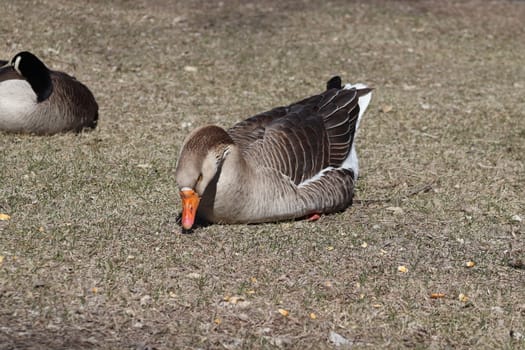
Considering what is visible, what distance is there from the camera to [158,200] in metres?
5.45

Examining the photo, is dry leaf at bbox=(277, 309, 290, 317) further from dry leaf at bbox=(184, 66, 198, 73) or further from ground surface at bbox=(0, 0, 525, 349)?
dry leaf at bbox=(184, 66, 198, 73)

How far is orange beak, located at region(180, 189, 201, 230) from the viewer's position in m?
4.44

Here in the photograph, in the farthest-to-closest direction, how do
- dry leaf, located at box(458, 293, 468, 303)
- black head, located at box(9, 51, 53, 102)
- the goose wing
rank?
black head, located at box(9, 51, 53, 102) < the goose wing < dry leaf, located at box(458, 293, 468, 303)

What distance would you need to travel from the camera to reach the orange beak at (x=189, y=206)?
444 centimetres

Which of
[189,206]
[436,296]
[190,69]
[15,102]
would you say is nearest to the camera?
[436,296]

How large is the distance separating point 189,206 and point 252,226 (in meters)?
0.63

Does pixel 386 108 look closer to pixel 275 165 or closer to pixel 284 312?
pixel 275 165

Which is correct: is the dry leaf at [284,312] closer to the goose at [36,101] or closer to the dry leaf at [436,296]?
the dry leaf at [436,296]

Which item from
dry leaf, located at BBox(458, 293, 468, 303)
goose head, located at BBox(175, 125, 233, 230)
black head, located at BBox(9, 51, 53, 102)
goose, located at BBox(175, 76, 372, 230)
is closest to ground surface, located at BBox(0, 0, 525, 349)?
dry leaf, located at BBox(458, 293, 468, 303)

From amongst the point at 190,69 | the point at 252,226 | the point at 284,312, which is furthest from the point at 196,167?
the point at 190,69

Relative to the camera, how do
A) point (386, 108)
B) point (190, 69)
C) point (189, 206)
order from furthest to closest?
point (190, 69)
point (386, 108)
point (189, 206)

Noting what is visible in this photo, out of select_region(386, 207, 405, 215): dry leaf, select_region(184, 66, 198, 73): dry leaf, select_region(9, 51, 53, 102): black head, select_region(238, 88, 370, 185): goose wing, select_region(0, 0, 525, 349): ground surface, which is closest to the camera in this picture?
select_region(0, 0, 525, 349): ground surface

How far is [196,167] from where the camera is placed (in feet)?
14.4

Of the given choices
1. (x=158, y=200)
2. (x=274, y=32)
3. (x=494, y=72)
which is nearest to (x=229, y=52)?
(x=274, y=32)
